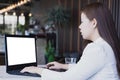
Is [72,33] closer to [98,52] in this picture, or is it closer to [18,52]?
[18,52]

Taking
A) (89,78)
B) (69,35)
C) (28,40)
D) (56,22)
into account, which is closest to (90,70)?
(89,78)

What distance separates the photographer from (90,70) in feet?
4.29

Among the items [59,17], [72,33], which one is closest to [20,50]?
[59,17]

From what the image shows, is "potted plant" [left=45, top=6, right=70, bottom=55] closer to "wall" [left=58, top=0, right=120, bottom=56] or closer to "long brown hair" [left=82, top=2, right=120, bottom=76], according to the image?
"wall" [left=58, top=0, right=120, bottom=56]

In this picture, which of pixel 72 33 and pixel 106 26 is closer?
pixel 106 26

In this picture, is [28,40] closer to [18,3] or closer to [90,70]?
[90,70]

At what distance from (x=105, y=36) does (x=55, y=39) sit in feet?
23.5

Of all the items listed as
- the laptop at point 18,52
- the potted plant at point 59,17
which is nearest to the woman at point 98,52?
the laptop at point 18,52

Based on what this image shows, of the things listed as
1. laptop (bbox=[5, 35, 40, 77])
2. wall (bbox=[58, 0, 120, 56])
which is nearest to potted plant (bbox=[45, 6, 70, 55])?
wall (bbox=[58, 0, 120, 56])

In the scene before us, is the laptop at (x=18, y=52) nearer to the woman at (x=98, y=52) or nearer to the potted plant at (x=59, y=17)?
the woman at (x=98, y=52)

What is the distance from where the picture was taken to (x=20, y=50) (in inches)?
86.4

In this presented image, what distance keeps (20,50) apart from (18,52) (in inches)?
1.1

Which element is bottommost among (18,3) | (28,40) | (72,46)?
(72,46)

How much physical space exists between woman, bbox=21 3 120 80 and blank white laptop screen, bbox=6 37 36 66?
76 centimetres
